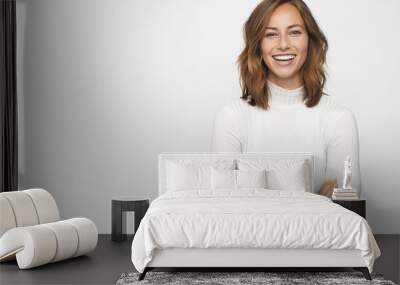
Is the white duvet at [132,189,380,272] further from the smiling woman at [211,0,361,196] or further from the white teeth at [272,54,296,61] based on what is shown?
the white teeth at [272,54,296,61]

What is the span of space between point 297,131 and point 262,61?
2.67ft

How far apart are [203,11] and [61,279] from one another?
131 inches

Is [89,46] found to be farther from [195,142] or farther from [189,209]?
[189,209]

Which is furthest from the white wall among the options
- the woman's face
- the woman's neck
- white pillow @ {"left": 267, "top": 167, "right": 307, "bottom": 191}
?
white pillow @ {"left": 267, "top": 167, "right": 307, "bottom": 191}

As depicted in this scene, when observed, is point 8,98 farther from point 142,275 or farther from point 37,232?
point 142,275

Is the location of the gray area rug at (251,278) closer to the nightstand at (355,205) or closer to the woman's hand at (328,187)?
the nightstand at (355,205)

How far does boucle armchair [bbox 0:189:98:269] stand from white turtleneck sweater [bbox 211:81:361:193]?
6.37 feet

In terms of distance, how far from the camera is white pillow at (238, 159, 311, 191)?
6328 millimetres

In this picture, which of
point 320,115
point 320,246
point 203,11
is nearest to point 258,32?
point 203,11

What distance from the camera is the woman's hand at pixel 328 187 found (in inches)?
271

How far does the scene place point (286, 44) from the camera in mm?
6887

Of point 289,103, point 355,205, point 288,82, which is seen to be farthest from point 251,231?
point 288,82

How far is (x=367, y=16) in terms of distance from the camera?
6914 millimetres

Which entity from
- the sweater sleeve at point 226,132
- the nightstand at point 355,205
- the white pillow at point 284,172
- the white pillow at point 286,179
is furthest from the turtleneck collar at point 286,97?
the nightstand at point 355,205
